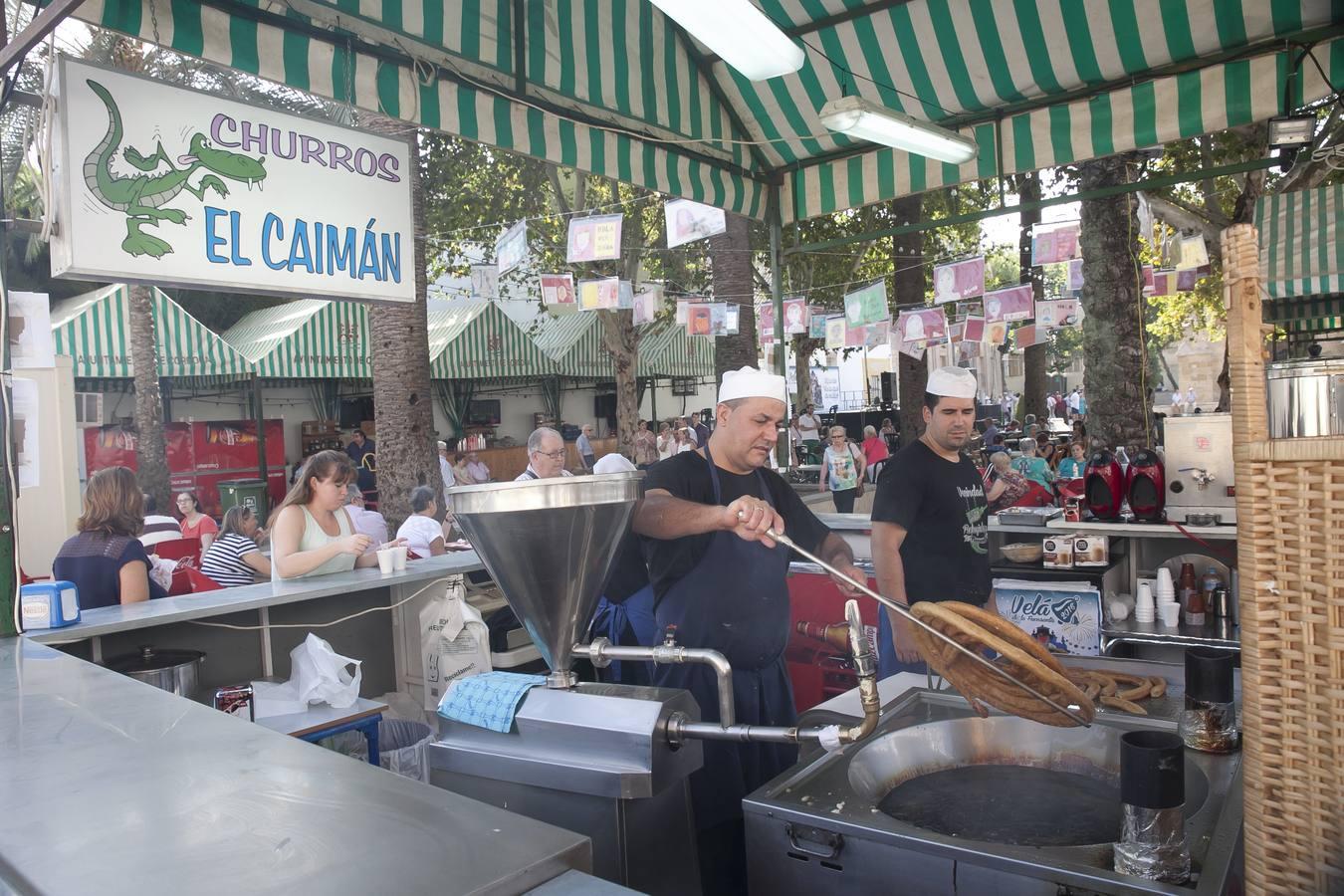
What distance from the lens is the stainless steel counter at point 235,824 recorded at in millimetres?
1200

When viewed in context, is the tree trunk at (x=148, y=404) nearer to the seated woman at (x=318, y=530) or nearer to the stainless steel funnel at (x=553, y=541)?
the seated woman at (x=318, y=530)

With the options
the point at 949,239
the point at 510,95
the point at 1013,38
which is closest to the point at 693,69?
the point at 510,95

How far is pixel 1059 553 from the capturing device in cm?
539

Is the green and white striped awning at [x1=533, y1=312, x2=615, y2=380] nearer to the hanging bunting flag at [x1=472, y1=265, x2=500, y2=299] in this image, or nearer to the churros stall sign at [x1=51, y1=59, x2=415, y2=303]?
the hanging bunting flag at [x1=472, y1=265, x2=500, y2=299]

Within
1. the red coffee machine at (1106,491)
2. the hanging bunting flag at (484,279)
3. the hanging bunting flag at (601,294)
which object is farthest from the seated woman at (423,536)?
the hanging bunting flag at (484,279)

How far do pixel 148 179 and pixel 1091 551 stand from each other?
504 centimetres

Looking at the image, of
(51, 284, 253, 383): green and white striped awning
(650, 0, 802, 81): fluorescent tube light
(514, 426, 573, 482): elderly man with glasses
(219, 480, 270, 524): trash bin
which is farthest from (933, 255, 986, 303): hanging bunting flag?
(219, 480, 270, 524): trash bin

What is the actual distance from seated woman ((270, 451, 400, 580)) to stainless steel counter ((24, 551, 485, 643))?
0.09m

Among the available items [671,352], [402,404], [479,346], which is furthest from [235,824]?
[671,352]

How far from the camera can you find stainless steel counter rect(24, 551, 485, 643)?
11.8 ft

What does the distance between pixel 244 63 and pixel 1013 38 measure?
3.75 m

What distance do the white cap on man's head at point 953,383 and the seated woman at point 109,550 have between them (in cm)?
402

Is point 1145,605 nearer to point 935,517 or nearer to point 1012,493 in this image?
point 935,517

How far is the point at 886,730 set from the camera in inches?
97.6
